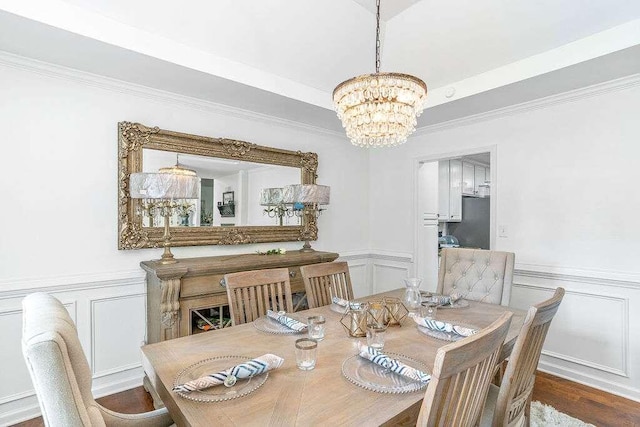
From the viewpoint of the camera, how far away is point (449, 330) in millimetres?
1626

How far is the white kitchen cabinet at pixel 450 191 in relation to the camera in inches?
208

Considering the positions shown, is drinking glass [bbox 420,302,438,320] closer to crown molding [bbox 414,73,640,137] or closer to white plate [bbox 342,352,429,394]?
white plate [bbox 342,352,429,394]

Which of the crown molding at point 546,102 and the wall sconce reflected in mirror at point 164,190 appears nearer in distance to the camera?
the wall sconce reflected in mirror at point 164,190

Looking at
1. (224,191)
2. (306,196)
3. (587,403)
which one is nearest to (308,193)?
(306,196)

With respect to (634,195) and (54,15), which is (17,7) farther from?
(634,195)

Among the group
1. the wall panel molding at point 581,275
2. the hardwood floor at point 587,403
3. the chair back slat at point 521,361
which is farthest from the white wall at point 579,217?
the chair back slat at point 521,361

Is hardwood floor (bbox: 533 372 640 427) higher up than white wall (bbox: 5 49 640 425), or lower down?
lower down

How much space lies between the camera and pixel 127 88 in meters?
2.60

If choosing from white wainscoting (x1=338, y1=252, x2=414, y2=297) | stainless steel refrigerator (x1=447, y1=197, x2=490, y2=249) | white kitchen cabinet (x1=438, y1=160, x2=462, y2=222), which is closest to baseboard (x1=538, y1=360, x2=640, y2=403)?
white wainscoting (x1=338, y1=252, x2=414, y2=297)

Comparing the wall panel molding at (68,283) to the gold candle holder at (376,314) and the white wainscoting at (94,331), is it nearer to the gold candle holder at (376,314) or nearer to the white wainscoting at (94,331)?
the white wainscoting at (94,331)

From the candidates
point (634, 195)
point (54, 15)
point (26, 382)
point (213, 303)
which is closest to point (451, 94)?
point (634, 195)

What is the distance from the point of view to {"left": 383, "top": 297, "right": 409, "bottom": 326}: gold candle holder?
180 centimetres

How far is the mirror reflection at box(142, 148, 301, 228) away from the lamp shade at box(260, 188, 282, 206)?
1 cm

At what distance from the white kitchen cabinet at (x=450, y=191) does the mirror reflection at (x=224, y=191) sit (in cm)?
278
